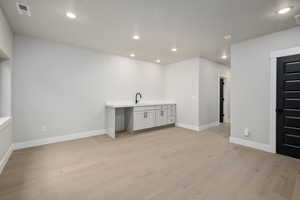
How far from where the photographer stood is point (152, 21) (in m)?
2.59

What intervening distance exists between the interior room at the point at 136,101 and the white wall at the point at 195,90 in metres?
0.07

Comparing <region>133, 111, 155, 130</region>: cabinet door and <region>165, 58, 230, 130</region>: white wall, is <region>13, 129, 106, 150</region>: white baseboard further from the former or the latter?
<region>165, 58, 230, 130</region>: white wall

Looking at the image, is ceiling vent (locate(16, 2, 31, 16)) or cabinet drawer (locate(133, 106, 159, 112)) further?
cabinet drawer (locate(133, 106, 159, 112))

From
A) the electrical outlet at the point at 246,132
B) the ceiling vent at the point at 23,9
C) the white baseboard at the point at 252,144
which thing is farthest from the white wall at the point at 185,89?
the ceiling vent at the point at 23,9

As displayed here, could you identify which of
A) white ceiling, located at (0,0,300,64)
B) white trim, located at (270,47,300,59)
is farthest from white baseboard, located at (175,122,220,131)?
white trim, located at (270,47,300,59)

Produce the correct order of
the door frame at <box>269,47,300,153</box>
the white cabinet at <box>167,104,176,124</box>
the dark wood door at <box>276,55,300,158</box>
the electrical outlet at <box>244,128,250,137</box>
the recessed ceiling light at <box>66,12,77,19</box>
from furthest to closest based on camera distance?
the white cabinet at <box>167,104,176,124</box> → the electrical outlet at <box>244,128,250,137</box> → the door frame at <box>269,47,300,153</box> → the dark wood door at <box>276,55,300,158</box> → the recessed ceiling light at <box>66,12,77,19</box>

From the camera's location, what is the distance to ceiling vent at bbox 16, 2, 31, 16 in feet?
7.06

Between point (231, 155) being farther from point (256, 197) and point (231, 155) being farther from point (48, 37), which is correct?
point (48, 37)

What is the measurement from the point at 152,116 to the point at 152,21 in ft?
10.2

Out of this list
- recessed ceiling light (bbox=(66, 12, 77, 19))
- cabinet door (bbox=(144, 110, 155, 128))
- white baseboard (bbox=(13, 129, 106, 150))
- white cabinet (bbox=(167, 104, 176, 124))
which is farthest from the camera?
white cabinet (bbox=(167, 104, 176, 124))

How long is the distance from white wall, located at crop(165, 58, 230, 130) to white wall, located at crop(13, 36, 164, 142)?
1.84 meters

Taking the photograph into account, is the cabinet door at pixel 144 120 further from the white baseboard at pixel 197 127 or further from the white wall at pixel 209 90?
the white wall at pixel 209 90

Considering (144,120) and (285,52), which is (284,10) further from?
(144,120)

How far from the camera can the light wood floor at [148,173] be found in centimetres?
177
